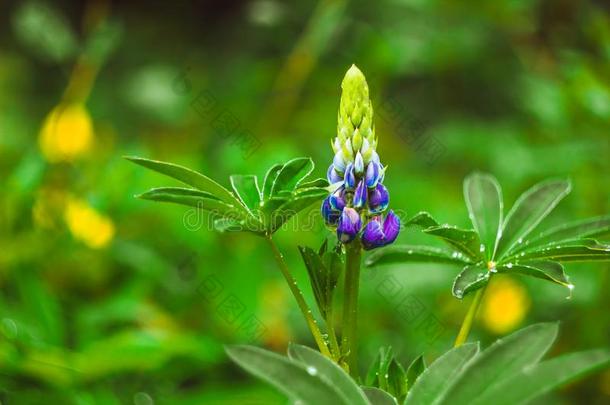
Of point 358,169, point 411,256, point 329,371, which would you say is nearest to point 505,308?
point 411,256

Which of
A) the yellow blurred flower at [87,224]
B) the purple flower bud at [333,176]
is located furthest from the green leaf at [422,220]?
the yellow blurred flower at [87,224]

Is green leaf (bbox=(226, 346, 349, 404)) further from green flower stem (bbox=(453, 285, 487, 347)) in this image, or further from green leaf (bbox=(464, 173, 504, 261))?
green leaf (bbox=(464, 173, 504, 261))

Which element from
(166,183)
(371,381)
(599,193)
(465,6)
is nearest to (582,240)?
(371,381)

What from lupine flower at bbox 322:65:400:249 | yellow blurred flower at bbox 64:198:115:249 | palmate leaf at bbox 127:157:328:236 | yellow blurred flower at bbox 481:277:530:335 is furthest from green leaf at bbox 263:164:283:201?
yellow blurred flower at bbox 481:277:530:335

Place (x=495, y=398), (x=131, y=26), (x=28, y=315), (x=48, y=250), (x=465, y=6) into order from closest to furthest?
(x=495, y=398), (x=28, y=315), (x=48, y=250), (x=465, y=6), (x=131, y=26)

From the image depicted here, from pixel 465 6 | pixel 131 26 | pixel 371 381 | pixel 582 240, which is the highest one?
pixel 131 26

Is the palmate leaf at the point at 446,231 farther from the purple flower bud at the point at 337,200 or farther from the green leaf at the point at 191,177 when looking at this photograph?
the green leaf at the point at 191,177

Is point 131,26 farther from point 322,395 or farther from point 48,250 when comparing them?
point 322,395
